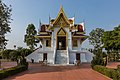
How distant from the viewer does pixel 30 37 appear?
4325 centimetres

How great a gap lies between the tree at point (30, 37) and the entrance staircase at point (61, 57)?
15801mm

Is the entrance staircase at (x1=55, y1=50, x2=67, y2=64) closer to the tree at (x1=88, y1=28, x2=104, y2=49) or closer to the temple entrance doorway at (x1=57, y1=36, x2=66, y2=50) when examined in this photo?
the temple entrance doorway at (x1=57, y1=36, x2=66, y2=50)

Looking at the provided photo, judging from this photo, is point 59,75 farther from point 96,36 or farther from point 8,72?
point 96,36

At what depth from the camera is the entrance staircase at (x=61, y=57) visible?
26.8m

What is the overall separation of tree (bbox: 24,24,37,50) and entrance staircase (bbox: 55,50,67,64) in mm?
15801

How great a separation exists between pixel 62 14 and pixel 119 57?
2091cm

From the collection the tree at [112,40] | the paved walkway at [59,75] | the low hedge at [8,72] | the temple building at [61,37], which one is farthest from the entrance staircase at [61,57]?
the paved walkway at [59,75]

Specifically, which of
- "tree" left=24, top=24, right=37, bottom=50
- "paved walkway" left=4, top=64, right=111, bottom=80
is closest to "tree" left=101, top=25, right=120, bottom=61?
"tree" left=24, top=24, right=37, bottom=50

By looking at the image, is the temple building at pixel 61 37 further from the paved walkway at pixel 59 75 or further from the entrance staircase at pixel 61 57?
the paved walkway at pixel 59 75

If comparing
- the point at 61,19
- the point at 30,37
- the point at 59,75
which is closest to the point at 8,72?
the point at 59,75

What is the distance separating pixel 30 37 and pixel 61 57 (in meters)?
17.4

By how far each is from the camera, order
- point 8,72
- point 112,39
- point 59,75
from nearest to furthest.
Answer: point 8,72, point 59,75, point 112,39

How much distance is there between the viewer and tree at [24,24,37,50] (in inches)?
1688

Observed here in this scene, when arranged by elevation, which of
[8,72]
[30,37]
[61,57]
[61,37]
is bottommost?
[8,72]
